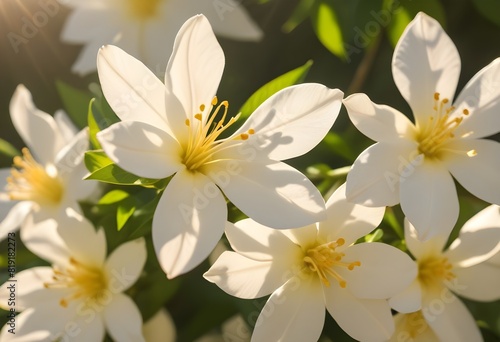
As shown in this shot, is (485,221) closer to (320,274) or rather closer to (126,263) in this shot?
(320,274)

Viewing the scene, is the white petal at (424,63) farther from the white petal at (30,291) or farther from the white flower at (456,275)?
the white petal at (30,291)

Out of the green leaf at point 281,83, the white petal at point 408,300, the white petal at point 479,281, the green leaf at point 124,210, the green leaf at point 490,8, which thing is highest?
the green leaf at point 281,83

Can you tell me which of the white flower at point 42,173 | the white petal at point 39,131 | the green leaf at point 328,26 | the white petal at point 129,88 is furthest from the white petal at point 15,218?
the green leaf at point 328,26

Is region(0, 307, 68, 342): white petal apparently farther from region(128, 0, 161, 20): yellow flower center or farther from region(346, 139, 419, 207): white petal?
region(128, 0, 161, 20): yellow flower center

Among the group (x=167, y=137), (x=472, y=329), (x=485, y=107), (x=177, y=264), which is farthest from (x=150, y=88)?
(x=472, y=329)

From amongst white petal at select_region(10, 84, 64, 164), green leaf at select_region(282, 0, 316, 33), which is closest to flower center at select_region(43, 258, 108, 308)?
white petal at select_region(10, 84, 64, 164)
